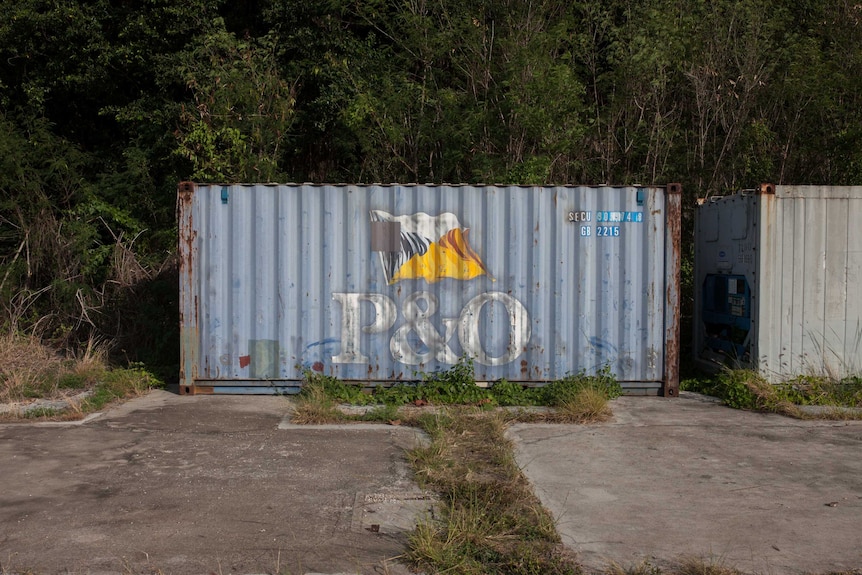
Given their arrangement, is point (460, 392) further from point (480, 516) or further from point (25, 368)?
point (25, 368)

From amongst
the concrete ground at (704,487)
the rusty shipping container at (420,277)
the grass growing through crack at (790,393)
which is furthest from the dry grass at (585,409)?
the grass growing through crack at (790,393)

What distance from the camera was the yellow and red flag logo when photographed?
359 inches

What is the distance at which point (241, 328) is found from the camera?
30.0ft

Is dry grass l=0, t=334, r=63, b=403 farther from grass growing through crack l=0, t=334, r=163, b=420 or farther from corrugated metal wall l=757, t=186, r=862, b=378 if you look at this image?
corrugated metal wall l=757, t=186, r=862, b=378

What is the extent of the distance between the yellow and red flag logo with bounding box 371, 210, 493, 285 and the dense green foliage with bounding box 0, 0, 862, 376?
403 cm

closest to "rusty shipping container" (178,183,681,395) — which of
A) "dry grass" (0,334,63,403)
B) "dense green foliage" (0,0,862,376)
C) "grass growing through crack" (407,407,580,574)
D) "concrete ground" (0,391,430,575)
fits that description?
"concrete ground" (0,391,430,575)

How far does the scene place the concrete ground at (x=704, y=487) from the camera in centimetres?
475

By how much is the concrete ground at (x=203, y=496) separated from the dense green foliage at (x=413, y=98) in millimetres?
6108

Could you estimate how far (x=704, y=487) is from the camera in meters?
5.96

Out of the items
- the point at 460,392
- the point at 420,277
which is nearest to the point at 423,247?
the point at 420,277

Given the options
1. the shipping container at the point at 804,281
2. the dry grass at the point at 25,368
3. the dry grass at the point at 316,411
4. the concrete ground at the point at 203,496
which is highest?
the shipping container at the point at 804,281

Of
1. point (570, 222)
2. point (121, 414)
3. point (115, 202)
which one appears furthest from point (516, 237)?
point (115, 202)

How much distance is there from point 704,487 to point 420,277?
13.8 ft

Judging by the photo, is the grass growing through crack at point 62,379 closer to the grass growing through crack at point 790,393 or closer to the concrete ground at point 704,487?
the concrete ground at point 704,487
